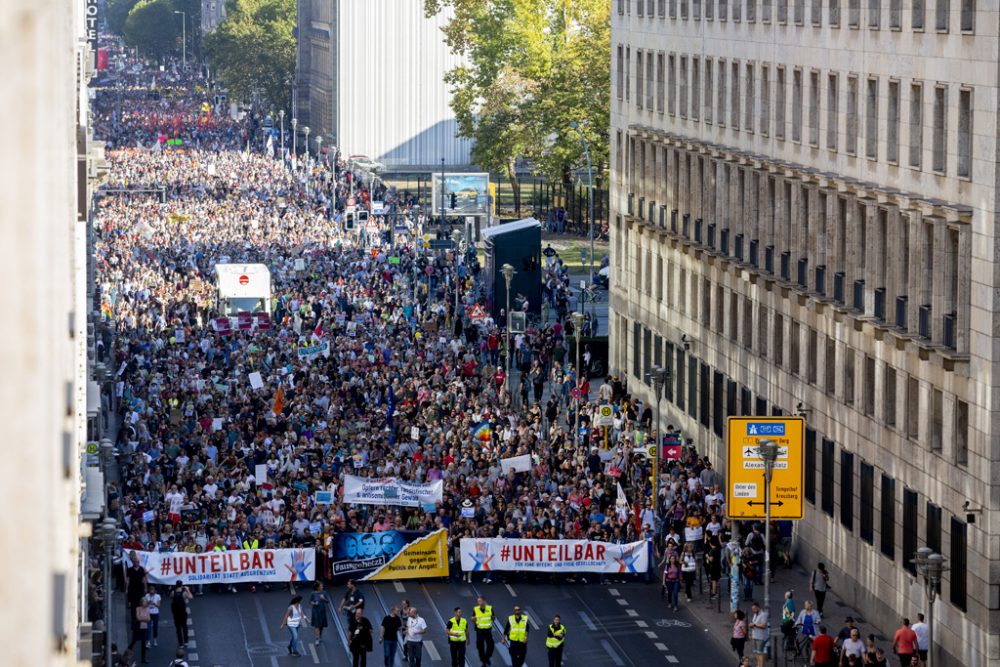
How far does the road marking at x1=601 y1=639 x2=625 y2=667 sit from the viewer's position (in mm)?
37188

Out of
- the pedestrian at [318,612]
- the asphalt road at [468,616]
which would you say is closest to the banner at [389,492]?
the asphalt road at [468,616]

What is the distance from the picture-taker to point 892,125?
41656 mm

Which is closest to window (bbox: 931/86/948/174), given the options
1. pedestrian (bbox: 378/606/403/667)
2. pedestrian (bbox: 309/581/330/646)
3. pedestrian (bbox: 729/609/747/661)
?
pedestrian (bbox: 729/609/747/661)

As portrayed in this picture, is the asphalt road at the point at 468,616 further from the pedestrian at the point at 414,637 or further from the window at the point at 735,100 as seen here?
the window at the point at 735,100

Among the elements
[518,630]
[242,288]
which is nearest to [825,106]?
[518,630]

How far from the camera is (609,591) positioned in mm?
42750

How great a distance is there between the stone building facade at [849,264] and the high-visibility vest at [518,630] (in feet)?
24.2

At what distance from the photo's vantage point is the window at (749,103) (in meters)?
54.2

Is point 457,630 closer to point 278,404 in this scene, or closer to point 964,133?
point 964,133

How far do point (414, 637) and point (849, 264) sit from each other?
13.8 meters

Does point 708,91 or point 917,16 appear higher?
point 917,16

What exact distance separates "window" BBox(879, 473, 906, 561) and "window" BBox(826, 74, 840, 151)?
353 inches

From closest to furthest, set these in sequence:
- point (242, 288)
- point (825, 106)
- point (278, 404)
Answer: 1. point (825, 106)
2. point (278, 404)
3. point (242, 288)

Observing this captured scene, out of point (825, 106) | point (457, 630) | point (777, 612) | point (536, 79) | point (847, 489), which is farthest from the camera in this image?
point (536, 79)
